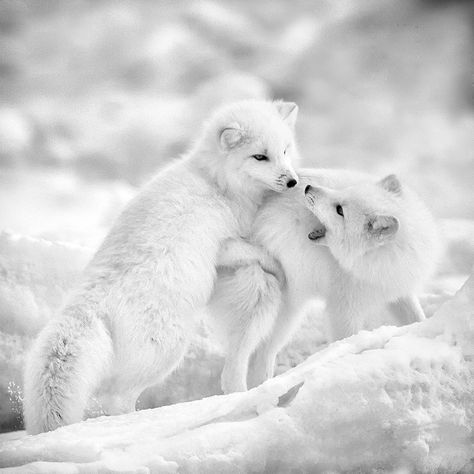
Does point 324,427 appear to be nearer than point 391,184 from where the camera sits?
Yes

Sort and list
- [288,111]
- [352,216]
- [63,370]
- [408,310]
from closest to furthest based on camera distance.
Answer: [63,370], [352,216], [408,310], [288,111]

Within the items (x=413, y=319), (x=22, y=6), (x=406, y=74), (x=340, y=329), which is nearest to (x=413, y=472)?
(x=340, y=329)

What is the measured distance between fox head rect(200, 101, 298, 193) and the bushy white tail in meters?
0.95

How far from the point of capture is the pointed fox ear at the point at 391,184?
296 cm

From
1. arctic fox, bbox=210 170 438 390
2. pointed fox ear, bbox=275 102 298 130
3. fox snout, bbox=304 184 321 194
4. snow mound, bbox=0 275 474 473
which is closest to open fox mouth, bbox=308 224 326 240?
arctic fox, bbox=210 170 438 390

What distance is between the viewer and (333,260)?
2982 millimetres

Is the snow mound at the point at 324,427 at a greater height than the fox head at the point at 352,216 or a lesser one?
lesser

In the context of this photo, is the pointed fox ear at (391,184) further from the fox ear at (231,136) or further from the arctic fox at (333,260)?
the fox ear at (231,136)

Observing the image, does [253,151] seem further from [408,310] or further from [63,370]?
[63,370]

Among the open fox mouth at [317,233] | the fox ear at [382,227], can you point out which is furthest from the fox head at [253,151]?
the fox ear at [382,227]

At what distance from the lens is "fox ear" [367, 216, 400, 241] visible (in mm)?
2711

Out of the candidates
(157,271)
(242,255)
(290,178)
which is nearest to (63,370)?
(157,271)

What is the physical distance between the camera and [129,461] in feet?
5.41

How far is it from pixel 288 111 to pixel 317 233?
2.24ft
